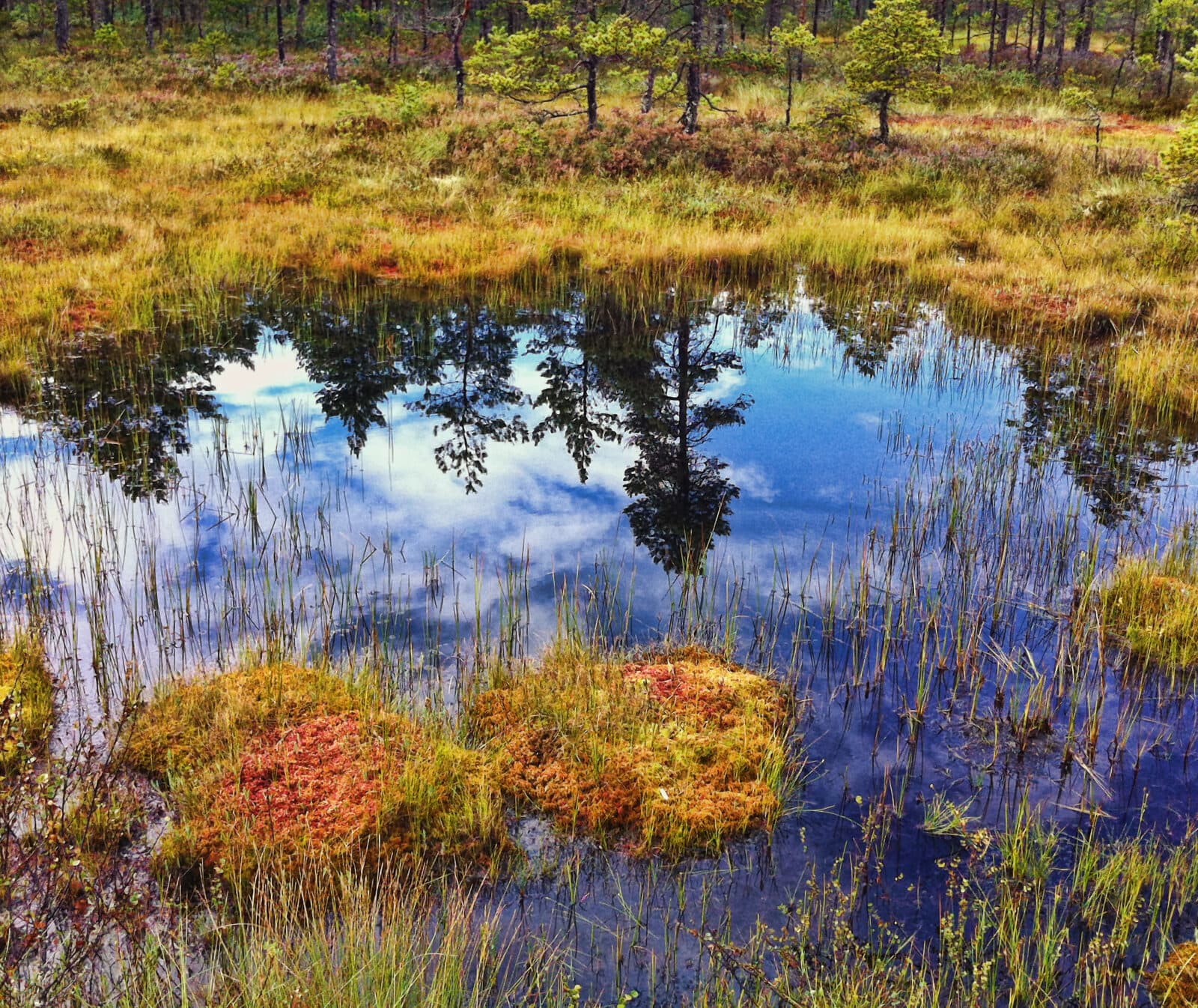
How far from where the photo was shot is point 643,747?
15.2 feet

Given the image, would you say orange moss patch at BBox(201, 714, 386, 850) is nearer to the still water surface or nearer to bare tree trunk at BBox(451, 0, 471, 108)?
the still water surface

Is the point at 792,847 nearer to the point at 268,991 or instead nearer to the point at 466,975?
the point at 466,975

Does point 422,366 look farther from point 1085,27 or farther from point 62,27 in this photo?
point 1085,27

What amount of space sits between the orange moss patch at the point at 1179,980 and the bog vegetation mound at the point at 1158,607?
2.30 metres

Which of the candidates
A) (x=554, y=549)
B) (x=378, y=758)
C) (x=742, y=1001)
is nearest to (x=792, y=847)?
(x=742, y=1001)

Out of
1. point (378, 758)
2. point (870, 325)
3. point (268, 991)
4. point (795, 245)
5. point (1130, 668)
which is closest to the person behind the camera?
point (268, 991)

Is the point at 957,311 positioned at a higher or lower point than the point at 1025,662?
higher

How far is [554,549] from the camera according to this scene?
6727mm

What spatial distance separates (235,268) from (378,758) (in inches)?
425

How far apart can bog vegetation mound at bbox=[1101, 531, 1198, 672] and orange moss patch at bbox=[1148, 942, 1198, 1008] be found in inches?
90.7

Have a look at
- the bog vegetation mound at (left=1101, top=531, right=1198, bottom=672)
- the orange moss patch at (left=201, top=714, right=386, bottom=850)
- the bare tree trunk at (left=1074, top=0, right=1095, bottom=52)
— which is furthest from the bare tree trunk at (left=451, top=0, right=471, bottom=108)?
the bare tree trunk at (left=1074, top=0, right=1095, bottom=52)

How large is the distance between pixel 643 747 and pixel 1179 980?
2.37 metres

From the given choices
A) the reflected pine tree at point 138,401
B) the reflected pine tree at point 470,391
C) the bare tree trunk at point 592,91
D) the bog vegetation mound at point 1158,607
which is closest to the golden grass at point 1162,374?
the bog vegetation mound at point 1158,607

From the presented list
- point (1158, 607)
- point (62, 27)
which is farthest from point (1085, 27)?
point (1158, 607)
